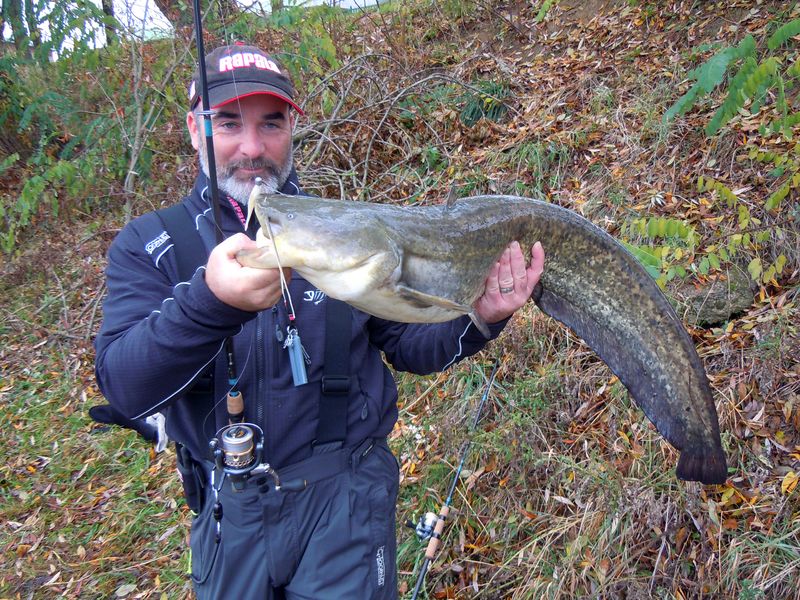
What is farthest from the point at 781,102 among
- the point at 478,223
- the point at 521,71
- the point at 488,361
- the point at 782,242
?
the point at 521,71

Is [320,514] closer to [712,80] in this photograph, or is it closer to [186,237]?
[186,237]

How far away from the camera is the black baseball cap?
217cm

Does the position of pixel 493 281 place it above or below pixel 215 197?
below

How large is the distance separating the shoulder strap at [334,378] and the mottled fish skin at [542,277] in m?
0.37

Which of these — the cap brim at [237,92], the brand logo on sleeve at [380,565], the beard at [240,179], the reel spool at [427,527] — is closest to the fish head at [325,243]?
the beard at [240,179]

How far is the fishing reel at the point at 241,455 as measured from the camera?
1.90m

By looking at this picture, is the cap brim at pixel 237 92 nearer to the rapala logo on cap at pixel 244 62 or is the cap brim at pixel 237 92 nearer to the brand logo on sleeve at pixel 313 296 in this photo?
the rapala logo on cap at pixel 244 62

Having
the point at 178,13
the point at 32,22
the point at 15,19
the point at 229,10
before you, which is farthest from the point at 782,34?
the point at 15,19

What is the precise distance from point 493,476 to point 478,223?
7.33 feet

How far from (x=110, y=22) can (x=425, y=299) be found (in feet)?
21.2

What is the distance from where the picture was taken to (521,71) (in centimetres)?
687

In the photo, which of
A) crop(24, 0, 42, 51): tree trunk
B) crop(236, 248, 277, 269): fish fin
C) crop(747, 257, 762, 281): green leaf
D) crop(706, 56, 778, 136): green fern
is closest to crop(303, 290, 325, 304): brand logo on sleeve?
crop(236, 248, 277, 269): fish fin

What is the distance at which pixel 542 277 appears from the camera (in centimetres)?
223

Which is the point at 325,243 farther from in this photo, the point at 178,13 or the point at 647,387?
the point at 178,13
